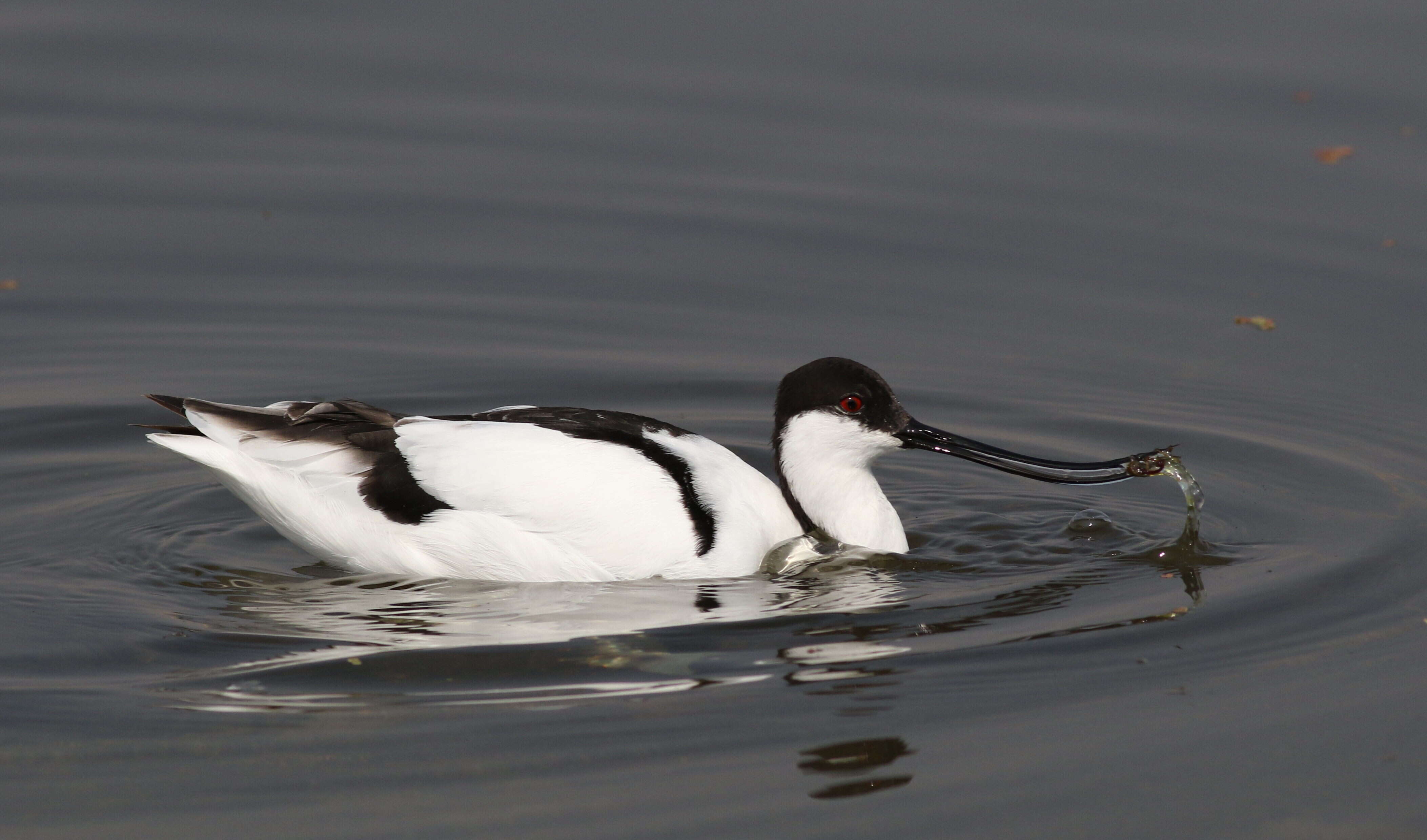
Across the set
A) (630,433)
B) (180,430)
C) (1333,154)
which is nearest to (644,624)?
(630,433)

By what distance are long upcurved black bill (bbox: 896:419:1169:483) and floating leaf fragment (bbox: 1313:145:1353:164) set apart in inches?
178

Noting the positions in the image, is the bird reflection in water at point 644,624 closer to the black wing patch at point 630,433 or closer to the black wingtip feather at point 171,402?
the black wing patch at point 630,433

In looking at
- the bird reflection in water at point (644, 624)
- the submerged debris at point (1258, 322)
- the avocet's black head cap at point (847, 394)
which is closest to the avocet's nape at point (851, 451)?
the avocet's black head cap at point (847, 394)

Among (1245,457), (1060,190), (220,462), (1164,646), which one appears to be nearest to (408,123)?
(1060,190)

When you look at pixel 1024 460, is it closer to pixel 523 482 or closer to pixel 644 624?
pixel 644 624

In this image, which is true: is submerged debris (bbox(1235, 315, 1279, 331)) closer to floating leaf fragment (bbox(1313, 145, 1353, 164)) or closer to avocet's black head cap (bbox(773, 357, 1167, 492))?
floating leaf fragment (bbox(1313, 145, 1353, 164))

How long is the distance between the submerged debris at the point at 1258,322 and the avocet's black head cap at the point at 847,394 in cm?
332

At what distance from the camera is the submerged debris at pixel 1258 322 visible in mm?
9977

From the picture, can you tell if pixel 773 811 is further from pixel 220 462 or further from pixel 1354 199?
pixel 1354 199

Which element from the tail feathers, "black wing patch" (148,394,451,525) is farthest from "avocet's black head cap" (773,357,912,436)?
the tail feathers

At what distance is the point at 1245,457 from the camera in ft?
28.7

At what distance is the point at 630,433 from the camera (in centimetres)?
734

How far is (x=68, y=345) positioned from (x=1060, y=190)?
6.13 m

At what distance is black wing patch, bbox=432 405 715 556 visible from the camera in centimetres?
721
